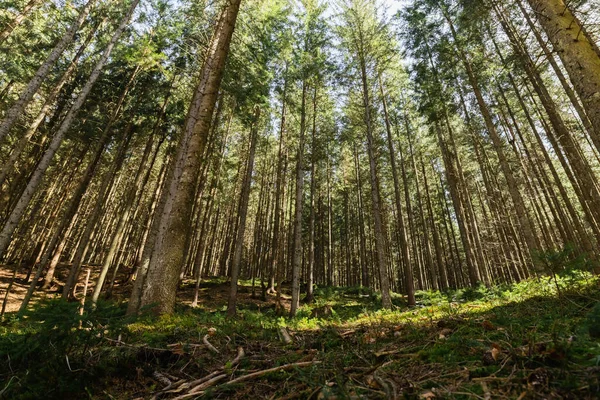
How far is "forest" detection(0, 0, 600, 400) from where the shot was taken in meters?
2.29

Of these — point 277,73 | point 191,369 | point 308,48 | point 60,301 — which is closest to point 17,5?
point 277,73

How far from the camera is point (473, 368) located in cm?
195

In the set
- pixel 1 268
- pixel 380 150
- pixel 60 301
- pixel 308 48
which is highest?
pixel 308 48

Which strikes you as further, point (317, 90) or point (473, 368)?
point (317, 90)

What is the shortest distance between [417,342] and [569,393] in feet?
5.82

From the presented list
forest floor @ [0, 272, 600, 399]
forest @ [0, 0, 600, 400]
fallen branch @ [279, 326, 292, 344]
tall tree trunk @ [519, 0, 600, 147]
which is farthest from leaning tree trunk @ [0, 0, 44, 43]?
tall tree trunk @ [519, 0, 600, 147]

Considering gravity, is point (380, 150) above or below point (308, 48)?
below

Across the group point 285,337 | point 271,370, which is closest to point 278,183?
point 285,337

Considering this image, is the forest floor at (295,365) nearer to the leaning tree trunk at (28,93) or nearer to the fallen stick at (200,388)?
the fallen stick at (200,388)

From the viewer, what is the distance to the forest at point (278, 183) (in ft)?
7.50

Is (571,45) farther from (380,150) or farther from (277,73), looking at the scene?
(380,150)

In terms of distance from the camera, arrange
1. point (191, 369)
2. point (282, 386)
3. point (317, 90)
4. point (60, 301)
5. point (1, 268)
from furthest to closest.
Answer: point (1, 268)
point (317, 90)
point (191, 369)
point (60, 301)
point (282, 386)

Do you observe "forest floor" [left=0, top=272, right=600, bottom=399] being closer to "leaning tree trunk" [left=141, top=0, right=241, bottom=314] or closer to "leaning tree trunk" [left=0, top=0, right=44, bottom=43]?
"leaning tree trunk" [left=141, top=0, right=241, bottom=314]

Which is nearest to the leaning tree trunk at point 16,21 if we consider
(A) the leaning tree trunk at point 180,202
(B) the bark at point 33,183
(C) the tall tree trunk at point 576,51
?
(B) the bark at point 33,183
